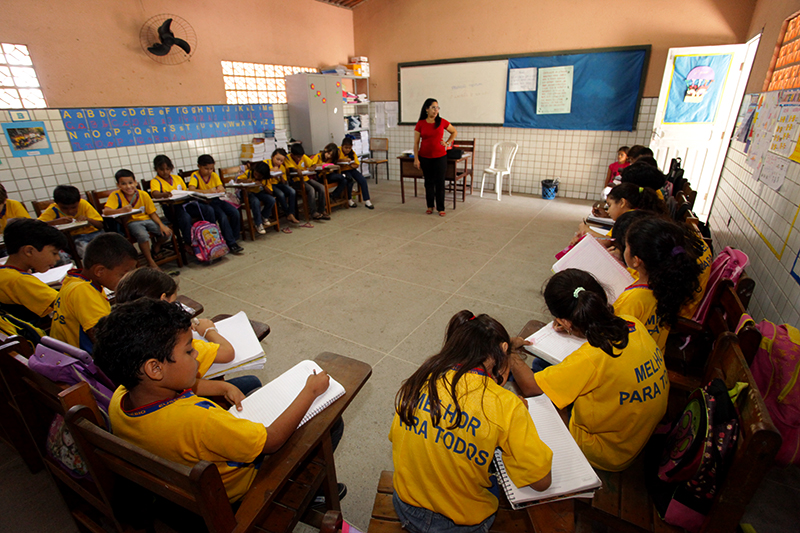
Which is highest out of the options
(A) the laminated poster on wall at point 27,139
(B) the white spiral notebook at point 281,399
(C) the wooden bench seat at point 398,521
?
(A) the laminated poster on wall at point 27,139

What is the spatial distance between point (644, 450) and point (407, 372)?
129 centimetres

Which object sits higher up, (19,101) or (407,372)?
(19,101)

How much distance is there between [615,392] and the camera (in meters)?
1.13

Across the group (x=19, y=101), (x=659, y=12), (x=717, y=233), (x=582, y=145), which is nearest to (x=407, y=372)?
(x=717, y=233)

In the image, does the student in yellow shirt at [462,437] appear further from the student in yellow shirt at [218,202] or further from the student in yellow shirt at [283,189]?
the student in yellow shirt at [283,189]

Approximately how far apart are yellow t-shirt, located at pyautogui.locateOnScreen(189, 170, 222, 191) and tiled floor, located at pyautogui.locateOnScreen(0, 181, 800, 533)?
812mm

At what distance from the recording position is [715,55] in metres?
4.61

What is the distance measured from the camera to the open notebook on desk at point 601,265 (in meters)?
1.95

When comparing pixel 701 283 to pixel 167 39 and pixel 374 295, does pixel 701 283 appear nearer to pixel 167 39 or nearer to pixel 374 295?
pixel 374 295

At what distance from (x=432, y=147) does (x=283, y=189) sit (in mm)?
2037

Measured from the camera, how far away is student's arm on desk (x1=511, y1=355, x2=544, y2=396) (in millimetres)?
1194

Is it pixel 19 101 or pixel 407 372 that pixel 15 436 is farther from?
pixel 19 101

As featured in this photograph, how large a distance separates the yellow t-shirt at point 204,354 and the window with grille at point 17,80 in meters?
4.29

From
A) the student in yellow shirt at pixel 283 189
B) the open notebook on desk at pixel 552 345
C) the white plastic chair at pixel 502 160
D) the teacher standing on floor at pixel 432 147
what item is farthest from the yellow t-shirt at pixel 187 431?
the white plastic chair at pixel 502 160
